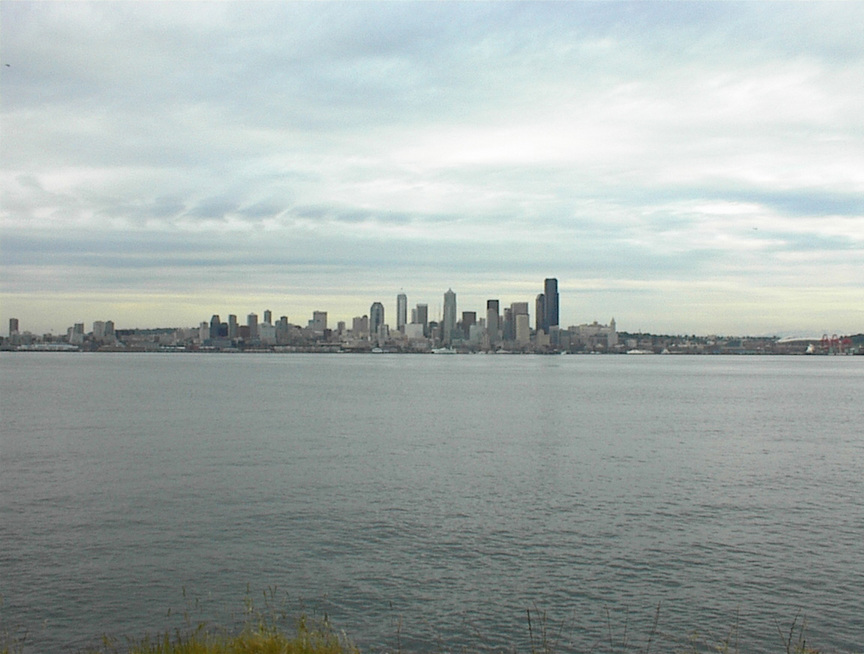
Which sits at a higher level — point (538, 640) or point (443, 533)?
point (443, 533)

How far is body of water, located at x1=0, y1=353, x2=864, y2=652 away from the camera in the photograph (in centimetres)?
2114

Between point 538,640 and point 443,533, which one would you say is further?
point 443,533

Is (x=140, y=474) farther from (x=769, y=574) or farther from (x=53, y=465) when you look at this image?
(x=769, y=574)

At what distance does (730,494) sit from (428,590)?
722 inches

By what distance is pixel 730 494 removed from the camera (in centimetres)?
3566

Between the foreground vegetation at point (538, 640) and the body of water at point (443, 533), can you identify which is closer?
the foreground vegetation at point (538, 640)

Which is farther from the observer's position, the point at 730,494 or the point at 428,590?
the point at 730,494

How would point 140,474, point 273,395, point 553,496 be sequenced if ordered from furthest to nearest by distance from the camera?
1. point 273,395
2. point 140,474
3. point 553,496

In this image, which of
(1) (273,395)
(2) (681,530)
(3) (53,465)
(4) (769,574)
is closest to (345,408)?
(1) (273,395)

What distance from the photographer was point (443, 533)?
93.9 ft

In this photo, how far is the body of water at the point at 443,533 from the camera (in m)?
21.1

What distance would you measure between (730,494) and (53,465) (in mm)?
33362

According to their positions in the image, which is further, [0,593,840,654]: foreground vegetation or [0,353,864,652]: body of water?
[0,353,864,652]: body of water

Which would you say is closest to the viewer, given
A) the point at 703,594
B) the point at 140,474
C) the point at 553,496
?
the point at 703,594
